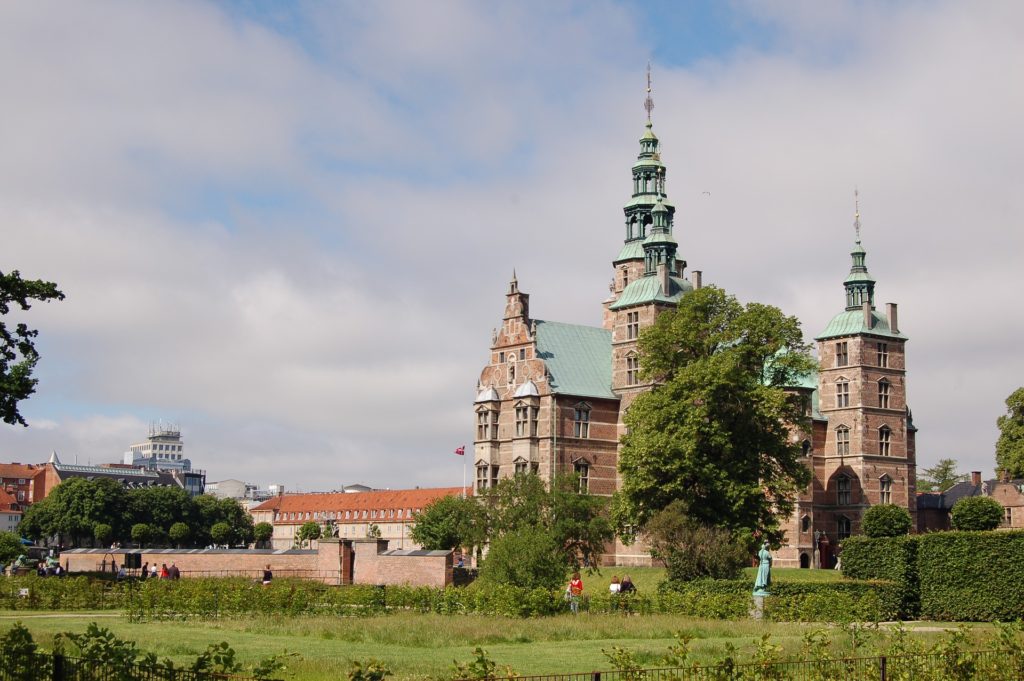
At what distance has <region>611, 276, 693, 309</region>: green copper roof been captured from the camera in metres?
69.9

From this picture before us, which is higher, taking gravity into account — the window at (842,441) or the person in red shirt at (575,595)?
the window at (842,441)

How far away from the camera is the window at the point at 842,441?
73.8 metres

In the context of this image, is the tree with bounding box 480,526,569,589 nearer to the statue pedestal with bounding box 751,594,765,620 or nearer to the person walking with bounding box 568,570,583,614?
the person walking with bounding box 568,570,583,614

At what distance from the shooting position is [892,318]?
2960 inches

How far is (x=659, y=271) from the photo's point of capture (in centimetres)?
7100

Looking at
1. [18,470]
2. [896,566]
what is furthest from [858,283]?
[18,470]

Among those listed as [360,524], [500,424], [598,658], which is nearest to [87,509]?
[360,524]

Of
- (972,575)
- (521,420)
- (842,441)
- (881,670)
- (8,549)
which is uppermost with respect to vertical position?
(521,420)

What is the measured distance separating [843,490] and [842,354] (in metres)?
8.22

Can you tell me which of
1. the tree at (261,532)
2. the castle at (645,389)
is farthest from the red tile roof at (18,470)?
the castle at (645,389)

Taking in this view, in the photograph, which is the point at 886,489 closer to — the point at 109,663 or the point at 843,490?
the point at 843,490

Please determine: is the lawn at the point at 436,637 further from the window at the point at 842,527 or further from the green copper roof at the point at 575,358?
the window at the point at 842,527

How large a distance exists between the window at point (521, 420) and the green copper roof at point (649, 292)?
8.37 meters

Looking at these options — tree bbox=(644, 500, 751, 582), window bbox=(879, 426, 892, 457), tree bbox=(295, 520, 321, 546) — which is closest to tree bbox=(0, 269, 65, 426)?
tree bbox=(644, 500, 751, 582)
